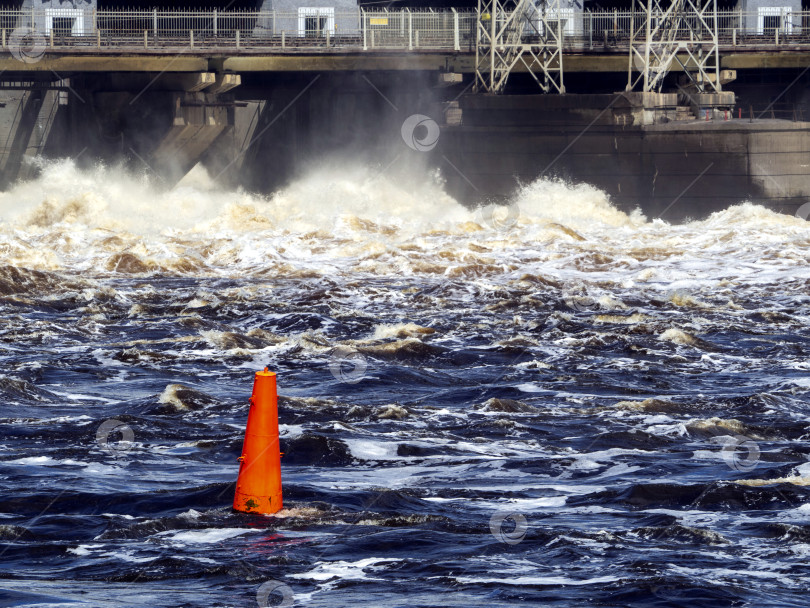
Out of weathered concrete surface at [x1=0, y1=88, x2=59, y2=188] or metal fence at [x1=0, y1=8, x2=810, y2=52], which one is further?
weathered concrete surface at [x1=0, y1=88, x2=59, y2=188]

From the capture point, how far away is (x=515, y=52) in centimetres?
4262

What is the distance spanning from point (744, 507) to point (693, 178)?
2770 cm

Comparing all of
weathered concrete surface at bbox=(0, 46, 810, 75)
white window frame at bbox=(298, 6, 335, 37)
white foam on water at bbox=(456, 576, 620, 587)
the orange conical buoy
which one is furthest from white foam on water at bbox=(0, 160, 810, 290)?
white foam on water at bbox=(456, 576, 620, 587)

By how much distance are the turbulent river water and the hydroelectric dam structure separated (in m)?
5.57

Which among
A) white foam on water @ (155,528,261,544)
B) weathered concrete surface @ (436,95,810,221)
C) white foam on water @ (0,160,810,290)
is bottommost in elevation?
white foam on water @ (155,528,261,544)

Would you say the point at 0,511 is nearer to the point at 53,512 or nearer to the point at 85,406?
the point at 53,512

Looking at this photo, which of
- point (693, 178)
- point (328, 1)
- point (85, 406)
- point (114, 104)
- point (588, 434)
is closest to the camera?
point (588, 434)

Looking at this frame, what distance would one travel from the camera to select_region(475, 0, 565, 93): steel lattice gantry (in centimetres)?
4144

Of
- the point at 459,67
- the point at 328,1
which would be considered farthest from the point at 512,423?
the point at 328,1

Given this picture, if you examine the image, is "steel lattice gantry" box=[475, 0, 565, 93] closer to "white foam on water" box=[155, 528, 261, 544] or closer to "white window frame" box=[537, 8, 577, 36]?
"white window frame" box=[537, 8, 577, 36]

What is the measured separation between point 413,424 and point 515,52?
30.1 metres

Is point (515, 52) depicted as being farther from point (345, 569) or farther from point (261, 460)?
point (345, 569)

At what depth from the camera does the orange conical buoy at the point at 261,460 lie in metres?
10.2

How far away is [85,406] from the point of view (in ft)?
49.4
